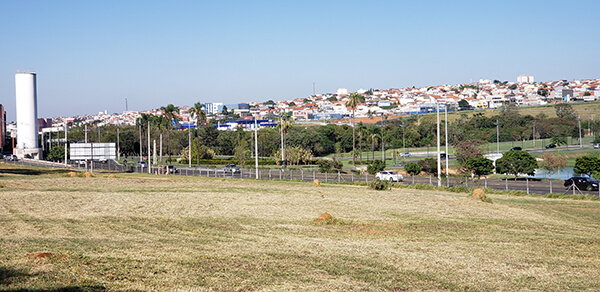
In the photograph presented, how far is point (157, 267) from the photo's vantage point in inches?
559

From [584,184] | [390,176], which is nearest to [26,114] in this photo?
[390,176]

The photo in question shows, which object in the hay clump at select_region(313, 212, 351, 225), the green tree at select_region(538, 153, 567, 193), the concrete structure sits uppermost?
the concrete structure

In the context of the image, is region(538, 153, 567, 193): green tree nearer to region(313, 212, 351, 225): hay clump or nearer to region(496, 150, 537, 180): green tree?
region(496, 150, 537, 180): green tree

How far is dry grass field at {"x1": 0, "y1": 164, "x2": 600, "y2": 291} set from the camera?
13.5 meters

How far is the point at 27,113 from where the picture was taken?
12188 centimetres

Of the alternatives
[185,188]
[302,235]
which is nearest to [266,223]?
[302,235]

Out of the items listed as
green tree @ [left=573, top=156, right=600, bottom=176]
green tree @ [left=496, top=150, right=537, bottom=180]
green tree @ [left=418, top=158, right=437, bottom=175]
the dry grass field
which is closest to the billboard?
green tree @ [left=418, top=158, right=437, bottom=175]

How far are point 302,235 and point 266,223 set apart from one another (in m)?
3.63

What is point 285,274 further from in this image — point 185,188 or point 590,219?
point 185,188

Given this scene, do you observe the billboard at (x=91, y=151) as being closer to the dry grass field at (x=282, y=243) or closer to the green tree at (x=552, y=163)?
the dry grass field at (x=282, y=243)

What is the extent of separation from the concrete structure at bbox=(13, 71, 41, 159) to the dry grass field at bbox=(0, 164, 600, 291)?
92077 mm

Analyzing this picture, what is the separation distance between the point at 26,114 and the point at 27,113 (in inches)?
13.6

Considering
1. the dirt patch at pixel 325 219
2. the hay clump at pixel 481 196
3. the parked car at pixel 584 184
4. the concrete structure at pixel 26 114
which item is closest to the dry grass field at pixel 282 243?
the dirt patch at pixel 325 219

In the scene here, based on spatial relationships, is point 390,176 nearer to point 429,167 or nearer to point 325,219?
point 429,167
